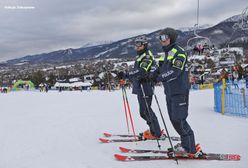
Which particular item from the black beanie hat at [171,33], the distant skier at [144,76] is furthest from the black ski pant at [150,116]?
the black beanie hat at [171,33]

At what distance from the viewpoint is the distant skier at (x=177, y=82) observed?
3848 millimetres

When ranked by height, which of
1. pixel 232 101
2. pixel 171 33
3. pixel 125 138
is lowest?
pixel 125 138

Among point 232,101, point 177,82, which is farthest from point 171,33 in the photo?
point 232,101

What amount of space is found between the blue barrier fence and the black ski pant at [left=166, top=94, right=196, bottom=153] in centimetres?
463

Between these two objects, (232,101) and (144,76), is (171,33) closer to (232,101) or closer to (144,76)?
(144,76)

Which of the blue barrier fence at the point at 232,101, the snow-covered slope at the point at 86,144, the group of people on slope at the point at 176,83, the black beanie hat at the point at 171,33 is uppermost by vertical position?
the black beanie hat at the point at 171,33

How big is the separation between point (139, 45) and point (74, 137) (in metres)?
2.53

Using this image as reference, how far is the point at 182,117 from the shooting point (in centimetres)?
393

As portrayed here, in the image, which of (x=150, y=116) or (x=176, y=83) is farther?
(x=150, y=116)

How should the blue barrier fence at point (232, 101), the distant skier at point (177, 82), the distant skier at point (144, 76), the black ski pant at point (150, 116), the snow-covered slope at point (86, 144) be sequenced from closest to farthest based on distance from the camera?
the distant skier at point (177, 82), the snow-covered slope at point (86, 144), the distant skier at point (144, 76), the black ski pant at point (150, 116), the blue barrier fence at point (232, 101)

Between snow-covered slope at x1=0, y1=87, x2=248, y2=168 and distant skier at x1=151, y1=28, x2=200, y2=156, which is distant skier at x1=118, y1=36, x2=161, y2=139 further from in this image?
distant skier at x1=151, y1=28, x2=200, y2=156

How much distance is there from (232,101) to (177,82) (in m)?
5.26

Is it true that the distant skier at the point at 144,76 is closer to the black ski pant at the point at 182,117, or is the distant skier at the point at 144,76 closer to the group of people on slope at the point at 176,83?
the group of people on slope at the point at 176,83

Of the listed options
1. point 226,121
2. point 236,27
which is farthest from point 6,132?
point 236,27
